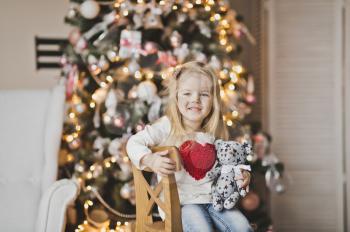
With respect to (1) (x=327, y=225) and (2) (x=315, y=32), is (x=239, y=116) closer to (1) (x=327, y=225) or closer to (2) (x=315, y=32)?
(2) (x=315, y=32)

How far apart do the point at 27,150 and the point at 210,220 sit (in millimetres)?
1042

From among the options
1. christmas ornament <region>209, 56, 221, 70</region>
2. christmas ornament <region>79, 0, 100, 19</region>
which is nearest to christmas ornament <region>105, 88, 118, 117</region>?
christmas ornament <region>79, 0, 100, 19</region>

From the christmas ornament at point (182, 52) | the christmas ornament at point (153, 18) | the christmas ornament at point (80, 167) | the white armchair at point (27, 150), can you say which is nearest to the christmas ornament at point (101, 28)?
the christmas ornament at point (153, 18)

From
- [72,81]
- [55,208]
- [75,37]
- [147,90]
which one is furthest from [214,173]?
[75,37]

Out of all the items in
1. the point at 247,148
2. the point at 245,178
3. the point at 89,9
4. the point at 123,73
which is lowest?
the point at 245,178

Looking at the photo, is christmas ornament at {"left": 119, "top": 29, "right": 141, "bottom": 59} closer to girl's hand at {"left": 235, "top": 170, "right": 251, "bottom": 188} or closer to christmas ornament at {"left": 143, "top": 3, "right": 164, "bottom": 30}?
christmas ornament at {"left": 143, "top": 3, "right": 164, "bottom": 30}

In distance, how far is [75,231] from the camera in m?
2.72

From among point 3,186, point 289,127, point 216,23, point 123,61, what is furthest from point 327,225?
point 3,186

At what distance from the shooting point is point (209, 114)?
1.87 meters

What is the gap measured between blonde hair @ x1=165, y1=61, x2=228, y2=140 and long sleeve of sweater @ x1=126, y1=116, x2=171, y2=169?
0.12ft

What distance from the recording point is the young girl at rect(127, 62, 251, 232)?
1687 millimetres

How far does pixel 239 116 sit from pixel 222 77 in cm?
28

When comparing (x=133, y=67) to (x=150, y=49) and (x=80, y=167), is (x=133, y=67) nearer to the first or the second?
(x=150, y=49)

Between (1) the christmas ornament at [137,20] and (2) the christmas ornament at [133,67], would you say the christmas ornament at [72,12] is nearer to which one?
(1) the christmas ornament at [137,20]
